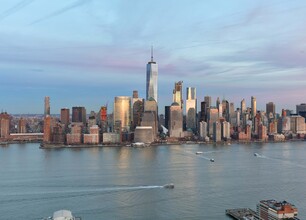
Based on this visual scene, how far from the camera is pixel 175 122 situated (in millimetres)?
33656

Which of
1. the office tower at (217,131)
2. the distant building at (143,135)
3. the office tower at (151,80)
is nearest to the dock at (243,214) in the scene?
the distant building at (143,135)

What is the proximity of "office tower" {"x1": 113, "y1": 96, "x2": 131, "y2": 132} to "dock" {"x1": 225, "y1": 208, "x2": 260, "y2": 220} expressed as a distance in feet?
83.8

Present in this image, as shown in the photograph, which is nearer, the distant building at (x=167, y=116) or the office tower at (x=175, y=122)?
the office tower at (x=175, y=122)

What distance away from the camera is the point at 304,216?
8125mm

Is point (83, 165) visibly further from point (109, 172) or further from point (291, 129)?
point (291, 129)

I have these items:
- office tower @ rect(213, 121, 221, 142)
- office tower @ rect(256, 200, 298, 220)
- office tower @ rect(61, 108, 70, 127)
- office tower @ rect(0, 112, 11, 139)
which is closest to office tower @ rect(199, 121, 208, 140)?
office tower @ rect(213, 121, 221, 142)

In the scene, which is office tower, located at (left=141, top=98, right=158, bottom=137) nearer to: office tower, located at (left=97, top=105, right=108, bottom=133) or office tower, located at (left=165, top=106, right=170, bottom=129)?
office tower, located at (left=165, top=106, right=170, bottom=129)

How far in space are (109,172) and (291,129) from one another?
26.7 meters

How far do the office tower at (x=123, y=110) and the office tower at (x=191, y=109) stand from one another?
536cm

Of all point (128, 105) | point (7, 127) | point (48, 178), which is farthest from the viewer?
point (128, 105)

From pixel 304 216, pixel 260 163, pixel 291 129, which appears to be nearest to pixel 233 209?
pixel 304 216

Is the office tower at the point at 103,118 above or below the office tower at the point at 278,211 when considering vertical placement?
above

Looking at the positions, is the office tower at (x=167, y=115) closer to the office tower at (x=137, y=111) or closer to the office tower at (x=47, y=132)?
the office tower at (x=137, y=111)

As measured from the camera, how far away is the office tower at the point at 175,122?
33.2 meters
